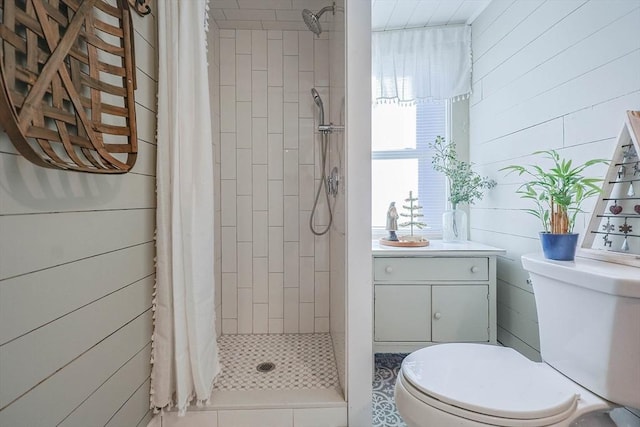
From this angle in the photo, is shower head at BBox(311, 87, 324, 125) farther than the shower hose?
No

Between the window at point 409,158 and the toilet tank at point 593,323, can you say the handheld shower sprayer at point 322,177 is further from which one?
the toilet tank at point 593,323

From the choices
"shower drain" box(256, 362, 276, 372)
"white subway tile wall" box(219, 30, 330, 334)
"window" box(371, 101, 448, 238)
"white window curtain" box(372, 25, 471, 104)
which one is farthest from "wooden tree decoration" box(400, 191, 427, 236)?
"shower drain" box(256, 362, 276, 372)

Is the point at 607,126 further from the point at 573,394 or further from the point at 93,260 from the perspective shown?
the point at 93,260

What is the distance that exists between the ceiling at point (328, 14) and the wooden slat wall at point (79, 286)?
2.48ft

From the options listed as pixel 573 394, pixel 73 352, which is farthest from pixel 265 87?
pixel 573 394

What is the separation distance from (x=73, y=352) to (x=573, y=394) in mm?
1413

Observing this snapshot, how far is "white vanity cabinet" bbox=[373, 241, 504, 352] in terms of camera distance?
68.0 inches

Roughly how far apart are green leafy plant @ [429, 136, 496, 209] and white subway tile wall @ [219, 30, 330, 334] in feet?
2.99

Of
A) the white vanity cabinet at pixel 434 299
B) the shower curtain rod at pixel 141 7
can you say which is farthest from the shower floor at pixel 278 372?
the shower curtain rod at pixel 141 7

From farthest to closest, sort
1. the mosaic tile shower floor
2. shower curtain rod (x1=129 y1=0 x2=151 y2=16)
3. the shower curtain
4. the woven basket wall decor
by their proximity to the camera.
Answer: the mosaic tile shower floor → the shower curtain → shower curtain rod (x1=129 y1=0 x2=151 y2=16) → the woven basket wall decor

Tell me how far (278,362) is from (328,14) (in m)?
1.93

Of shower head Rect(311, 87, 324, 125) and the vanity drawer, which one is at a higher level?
shower head Rect(311, 87, 324, 125)

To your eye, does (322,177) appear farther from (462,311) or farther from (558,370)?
(558,370)

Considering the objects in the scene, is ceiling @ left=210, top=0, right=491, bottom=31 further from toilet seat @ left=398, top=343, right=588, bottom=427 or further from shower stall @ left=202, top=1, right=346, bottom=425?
toilet seat @ left=398, top=343, right=588, bottom=427
